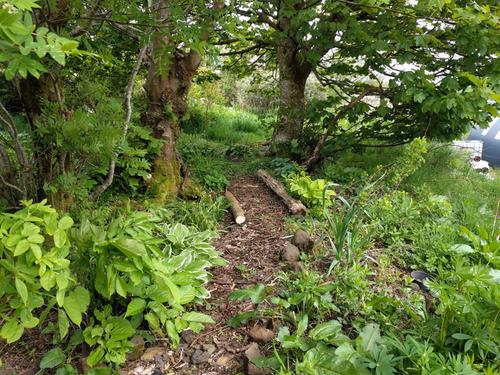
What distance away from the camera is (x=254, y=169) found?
492 centimetres

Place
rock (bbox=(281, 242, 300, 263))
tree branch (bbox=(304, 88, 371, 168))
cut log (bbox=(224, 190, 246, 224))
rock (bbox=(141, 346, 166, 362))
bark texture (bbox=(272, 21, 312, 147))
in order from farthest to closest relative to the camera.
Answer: bark texture (bbox=(272, 21, 312, 147)) < tree branch (bbox=(304, 88, 371, 168)) < cut log (bbox=(224, 190, 246, 224)) < rock (bbox=(281, 242, 300, 263)) < rock (bbox=(141, 346, 166, 362))

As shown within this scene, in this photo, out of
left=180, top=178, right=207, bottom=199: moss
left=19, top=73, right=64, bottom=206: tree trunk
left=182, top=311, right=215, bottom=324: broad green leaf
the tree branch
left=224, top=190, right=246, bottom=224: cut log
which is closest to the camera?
left=182, top=311, right=215, bottom=324: broad green leaf

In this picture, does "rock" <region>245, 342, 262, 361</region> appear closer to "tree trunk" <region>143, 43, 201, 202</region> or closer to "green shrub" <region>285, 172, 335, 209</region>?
"green shrub" <region>285, 172, 335, 209</region>

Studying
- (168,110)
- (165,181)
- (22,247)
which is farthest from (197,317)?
(168,110)

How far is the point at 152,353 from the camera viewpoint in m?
2.03

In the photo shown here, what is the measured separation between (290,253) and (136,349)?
1242 mm

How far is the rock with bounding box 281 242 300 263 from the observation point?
271 cm

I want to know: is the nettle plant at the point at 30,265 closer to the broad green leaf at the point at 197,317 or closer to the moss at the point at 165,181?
the broad green leaf at the point at 197,317

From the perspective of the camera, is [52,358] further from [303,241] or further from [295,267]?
[303,241]

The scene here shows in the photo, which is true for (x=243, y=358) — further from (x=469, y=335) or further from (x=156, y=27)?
(x=156, y=27)

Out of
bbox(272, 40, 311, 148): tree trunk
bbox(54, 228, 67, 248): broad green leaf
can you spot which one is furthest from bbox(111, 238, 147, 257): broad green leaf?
bbox(272, 40, 311, 148): tree trunk

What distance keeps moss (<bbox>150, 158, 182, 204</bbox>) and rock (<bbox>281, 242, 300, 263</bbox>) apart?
4.48ft

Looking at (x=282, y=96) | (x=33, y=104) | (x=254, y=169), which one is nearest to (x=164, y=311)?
(x=33, y=104)

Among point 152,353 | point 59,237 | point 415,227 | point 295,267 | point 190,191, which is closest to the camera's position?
point 59,237
